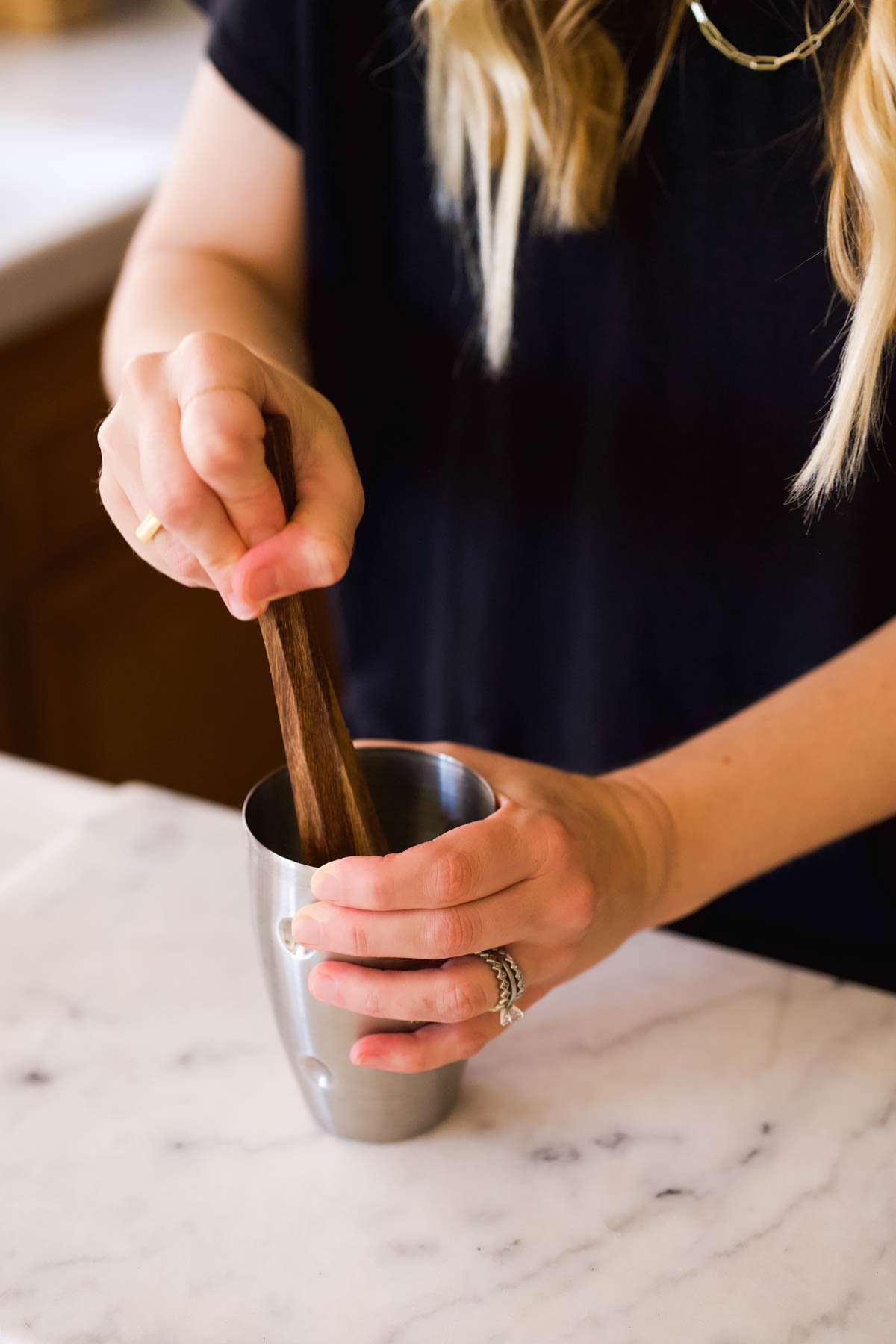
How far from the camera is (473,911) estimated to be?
426 millimetres

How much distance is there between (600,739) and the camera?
30.4 inches

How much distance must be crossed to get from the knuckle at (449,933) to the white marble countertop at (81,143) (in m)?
0.89

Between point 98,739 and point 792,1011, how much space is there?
995 millimetres

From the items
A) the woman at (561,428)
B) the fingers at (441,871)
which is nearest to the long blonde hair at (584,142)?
the woman at (561,428)

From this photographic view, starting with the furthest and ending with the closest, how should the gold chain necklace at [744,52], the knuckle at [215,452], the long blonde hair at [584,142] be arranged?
the gold chain necklace at [744,52] < the long blonde hair at [584,142] < the knuckle at [215,452]

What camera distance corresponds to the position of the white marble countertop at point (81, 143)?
46.2 inches

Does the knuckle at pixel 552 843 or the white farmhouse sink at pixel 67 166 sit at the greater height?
the knuckle at pixel 552 843

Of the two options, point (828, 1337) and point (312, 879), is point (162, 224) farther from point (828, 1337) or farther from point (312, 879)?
point (828, 1337)

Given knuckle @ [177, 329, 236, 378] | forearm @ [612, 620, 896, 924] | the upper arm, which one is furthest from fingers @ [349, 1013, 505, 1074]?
the upper arm

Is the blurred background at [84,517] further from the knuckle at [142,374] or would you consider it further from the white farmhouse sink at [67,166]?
the knuckle at [142,374]

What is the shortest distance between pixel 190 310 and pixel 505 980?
385 millimetres

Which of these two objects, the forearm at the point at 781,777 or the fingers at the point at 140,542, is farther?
→ the forearm at the point at 781,777

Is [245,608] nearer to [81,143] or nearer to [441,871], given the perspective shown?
[441,871]

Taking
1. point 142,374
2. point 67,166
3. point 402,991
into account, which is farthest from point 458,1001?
point 67,166
